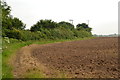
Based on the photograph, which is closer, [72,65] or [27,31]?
[72,65]

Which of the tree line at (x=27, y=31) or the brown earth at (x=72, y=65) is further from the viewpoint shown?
the tree line at (x=27, y=31)

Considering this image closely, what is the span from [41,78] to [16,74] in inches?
58.5

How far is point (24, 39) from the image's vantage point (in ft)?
113

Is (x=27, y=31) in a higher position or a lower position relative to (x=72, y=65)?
higher

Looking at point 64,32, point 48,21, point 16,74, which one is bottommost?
point 16,74

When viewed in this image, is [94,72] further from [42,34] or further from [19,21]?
[19,21]

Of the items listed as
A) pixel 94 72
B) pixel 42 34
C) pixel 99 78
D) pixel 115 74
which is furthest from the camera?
pixel 42 34

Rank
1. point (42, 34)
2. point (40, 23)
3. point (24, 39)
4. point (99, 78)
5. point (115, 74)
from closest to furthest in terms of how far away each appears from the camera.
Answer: point (99, 78), point (115, 74), point (24, 39), point (42, 34), point (40, 23)

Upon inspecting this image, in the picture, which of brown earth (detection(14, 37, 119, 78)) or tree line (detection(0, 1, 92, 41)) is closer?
brown earth (detection(14, 37, 119, 78))

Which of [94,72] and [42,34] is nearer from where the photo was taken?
[94,72]

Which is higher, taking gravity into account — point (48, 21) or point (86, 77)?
point (48, 21)

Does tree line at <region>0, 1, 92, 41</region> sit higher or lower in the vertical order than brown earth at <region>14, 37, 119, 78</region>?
higher

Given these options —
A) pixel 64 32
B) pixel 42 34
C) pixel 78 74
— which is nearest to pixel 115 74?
pixel 78 74

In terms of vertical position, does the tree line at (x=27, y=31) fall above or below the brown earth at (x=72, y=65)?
above
